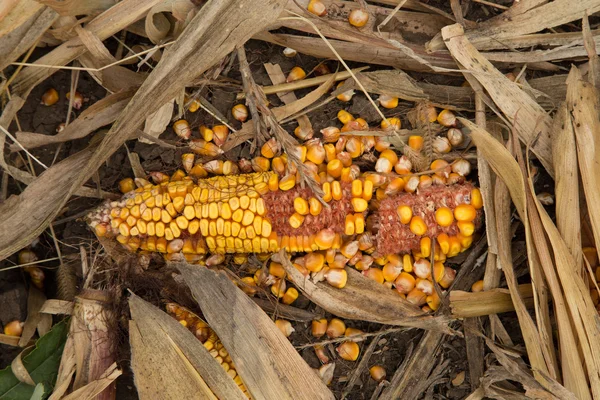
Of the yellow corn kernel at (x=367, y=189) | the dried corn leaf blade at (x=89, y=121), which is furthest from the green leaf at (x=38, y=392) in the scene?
the yellow corn kernel at (x=367, y=189)

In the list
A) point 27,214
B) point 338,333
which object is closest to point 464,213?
point 338,333

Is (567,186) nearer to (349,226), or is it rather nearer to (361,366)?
(349,226)

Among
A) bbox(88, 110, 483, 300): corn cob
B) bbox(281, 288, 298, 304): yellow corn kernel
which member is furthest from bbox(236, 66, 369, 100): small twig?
bbox(281, 288, 298, 304): yellow corn kernel

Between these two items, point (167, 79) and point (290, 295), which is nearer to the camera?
point (167, 79)

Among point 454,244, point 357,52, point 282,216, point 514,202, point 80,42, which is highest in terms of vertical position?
point 80,42

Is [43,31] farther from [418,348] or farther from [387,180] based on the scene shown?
[418,348]

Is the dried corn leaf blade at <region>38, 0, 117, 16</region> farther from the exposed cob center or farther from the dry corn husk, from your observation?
the dry corn husk
